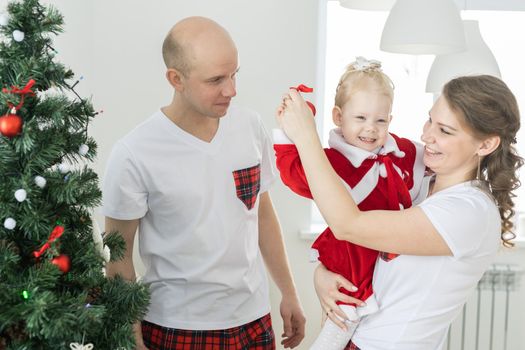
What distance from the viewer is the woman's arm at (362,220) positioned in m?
1.47

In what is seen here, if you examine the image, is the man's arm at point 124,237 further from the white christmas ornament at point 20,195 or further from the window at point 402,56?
the window at point 402,56

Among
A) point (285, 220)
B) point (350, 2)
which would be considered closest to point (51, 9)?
point (350, 2)

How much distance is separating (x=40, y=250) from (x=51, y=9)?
1.52 ft

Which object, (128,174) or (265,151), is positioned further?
(265,151)

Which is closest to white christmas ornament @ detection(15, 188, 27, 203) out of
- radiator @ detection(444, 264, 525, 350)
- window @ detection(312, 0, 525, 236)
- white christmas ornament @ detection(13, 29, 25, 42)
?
white christmas ornament @ detection(13, 29, 25, 42)

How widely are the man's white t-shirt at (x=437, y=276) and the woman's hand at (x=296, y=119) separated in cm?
32

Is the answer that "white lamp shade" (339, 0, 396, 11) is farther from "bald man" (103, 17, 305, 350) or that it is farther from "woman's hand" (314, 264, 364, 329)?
"woman's hand" (314, 264, 364, 329)

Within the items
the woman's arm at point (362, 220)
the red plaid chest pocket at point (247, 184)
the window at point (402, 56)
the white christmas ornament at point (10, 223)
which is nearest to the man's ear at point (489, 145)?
the woman's arm at point (362, 220)

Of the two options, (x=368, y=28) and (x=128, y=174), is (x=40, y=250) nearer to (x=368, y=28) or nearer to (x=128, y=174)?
(x=128, y=174)

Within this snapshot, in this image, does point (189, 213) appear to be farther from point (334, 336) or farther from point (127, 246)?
point (334, 336)

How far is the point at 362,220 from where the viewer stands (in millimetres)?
1498

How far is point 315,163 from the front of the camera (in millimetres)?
1504

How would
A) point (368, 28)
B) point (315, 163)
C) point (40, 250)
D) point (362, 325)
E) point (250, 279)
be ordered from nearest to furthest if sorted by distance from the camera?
point (40, 250) → point (315, 163) → point (362, 325) → point (250, 279) → point (368, 28)

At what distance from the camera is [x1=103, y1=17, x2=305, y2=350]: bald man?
1792mm
